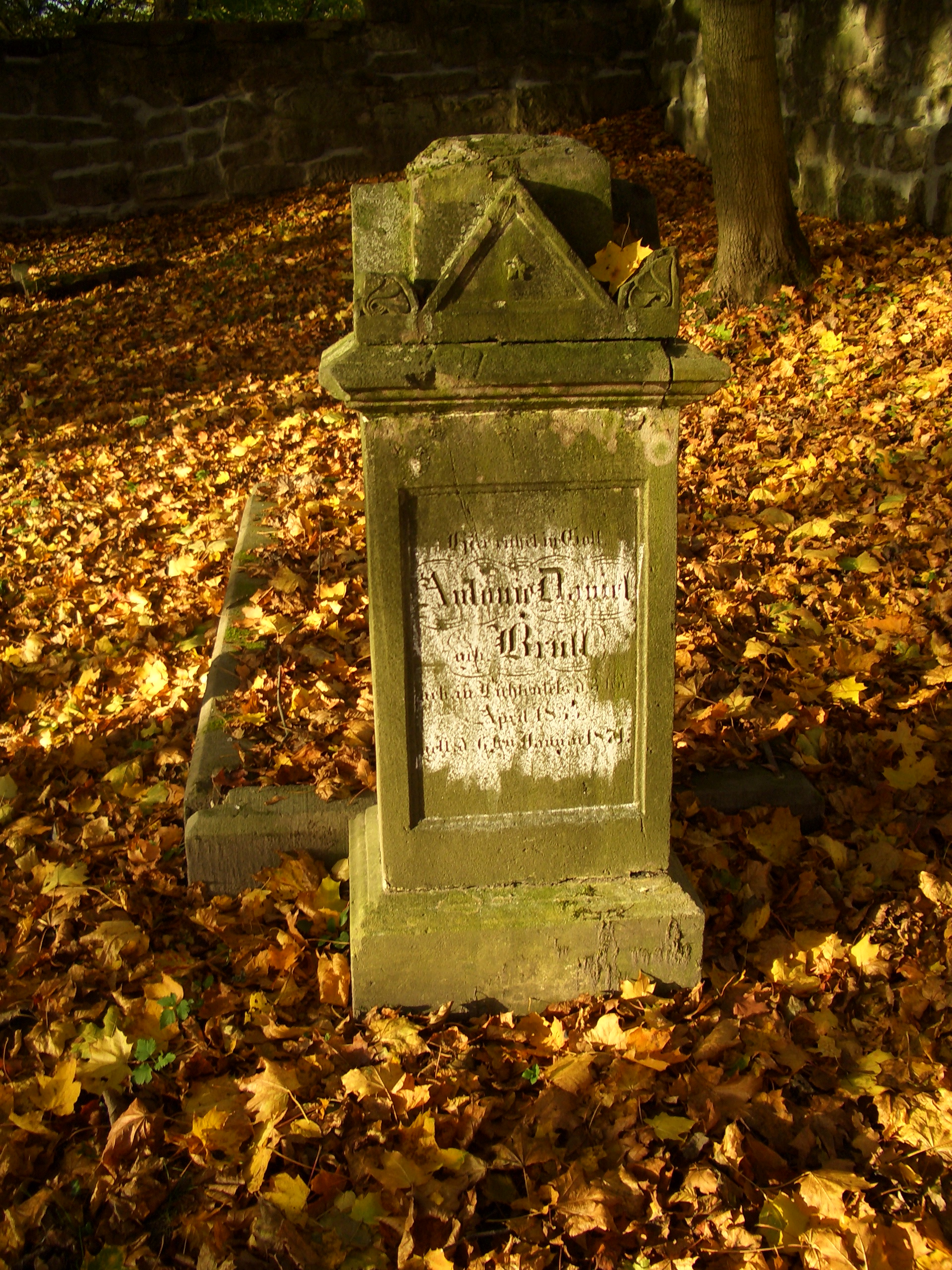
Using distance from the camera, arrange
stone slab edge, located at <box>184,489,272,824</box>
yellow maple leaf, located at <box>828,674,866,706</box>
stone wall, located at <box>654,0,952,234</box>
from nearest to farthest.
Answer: stone slab edge, located at <box>184,489,272,824</box> < yellow maple leaf, located at <box>828,674,866,706</box> < stone wall, located at <box>654,0,952,234</box>

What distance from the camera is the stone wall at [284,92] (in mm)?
11008

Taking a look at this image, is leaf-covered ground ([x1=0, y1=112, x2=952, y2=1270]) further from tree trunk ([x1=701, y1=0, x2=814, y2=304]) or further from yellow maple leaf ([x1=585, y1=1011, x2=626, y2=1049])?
tree trunk ([x1=701, y1=0, x2=814, y2=304])

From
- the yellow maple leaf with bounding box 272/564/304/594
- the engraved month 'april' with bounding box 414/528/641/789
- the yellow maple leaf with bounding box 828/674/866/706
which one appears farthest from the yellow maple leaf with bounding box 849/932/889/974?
the yellow maple leaf with bounding box 272/564/304/594

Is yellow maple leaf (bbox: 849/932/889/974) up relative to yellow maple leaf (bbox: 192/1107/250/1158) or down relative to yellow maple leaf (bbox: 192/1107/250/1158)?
up

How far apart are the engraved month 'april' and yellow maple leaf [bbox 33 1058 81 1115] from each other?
1.18 m

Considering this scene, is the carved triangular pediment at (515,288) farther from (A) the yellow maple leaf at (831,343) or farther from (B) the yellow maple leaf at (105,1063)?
(A) the yellow maple leaf at (831,343)

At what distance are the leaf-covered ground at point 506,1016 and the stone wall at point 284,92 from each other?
7.09 m

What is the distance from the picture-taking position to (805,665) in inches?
151

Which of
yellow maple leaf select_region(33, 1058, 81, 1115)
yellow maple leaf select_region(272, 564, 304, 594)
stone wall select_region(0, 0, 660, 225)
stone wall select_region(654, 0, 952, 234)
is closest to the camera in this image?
yellow maple leaf select_region(33, 1058, 81, 1115)

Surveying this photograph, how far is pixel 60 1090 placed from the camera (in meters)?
2.40

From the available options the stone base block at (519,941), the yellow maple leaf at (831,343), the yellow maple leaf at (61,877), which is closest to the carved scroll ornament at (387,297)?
the stone base block at (519,941)

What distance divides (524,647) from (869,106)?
6.86 m

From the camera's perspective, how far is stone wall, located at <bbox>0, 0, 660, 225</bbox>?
11008 mm

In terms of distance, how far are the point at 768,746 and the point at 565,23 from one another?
10.8 metres
